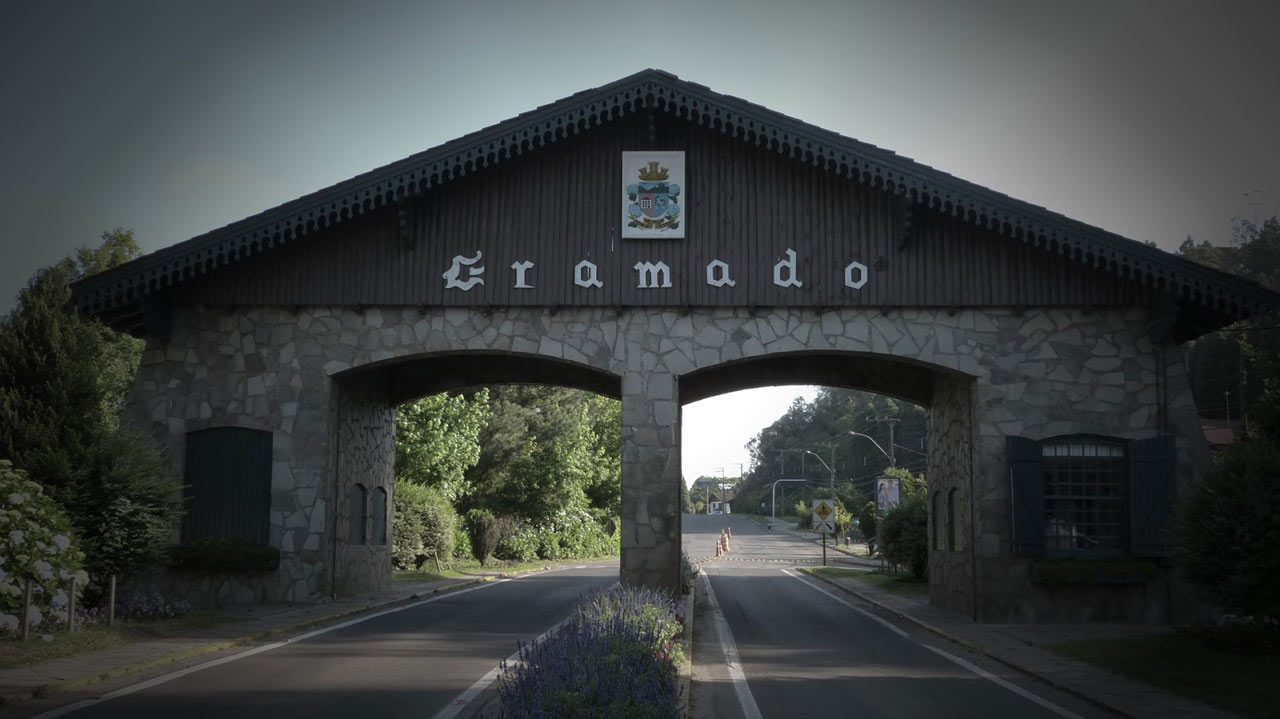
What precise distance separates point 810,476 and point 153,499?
145 meters

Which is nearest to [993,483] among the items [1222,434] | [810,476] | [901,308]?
[901,308]

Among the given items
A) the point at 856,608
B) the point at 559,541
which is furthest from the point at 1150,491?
the point at 559,541

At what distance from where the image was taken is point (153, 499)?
17.7 meters

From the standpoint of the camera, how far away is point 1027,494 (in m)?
20.4

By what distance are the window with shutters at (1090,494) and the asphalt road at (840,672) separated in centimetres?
297

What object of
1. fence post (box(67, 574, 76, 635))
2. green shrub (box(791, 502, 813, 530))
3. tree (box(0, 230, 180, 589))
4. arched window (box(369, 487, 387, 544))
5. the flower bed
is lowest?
green shrub (box(791, 502, 813, 530))

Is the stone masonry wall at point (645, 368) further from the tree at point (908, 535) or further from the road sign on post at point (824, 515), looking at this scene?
the road sign on post at point (824, 515)

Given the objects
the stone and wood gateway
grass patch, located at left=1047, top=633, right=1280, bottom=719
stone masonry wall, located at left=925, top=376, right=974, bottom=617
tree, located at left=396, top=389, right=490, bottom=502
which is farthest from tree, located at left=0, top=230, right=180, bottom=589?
tree, located at left=396, top=389, right=490, bottom=502

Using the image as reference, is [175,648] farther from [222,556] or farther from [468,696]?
[222,556]

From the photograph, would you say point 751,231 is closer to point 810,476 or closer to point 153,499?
point 153,499

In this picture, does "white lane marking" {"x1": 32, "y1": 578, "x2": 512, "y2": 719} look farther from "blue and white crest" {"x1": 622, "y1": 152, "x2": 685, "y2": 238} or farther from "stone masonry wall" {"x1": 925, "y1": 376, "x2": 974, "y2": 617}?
"stone masonry wall" {"x1": 925, "y1": 376, "x2": 974, "y2": 617}

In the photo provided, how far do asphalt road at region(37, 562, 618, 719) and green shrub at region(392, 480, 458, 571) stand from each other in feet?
46.6

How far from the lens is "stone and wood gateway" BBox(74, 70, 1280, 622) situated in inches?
805

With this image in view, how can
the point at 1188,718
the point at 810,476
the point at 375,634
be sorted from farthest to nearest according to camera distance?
1. the point at 810,476
2. the point at 375,634
3. the point at 1188,718
